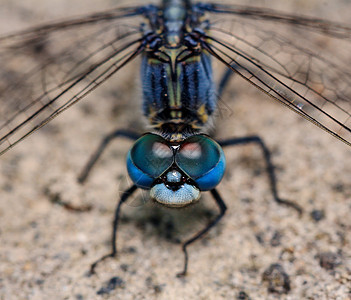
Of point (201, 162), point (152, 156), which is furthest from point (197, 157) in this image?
point (152, 156)

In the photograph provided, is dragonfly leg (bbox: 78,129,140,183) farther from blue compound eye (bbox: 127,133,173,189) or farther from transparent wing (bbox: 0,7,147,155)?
blue compound eye (bbox: 127,133,173,189)

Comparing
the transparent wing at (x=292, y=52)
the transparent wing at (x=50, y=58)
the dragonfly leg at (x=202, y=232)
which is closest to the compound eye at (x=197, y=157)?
the dragonfly leg at (x=202, y=232)

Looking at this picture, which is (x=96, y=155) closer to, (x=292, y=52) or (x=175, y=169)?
(x=175, y=169)

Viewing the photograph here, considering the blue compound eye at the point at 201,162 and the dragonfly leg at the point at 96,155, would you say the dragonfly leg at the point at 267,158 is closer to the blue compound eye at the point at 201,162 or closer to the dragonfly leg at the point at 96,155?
the blue compound eye at the point at 201,162

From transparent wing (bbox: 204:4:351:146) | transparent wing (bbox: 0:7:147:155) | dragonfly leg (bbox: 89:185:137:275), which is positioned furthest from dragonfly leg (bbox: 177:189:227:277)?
transparent wing (bbox: 0:7:147:155)

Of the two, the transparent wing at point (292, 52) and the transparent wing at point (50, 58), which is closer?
the transparent wing at point (292, 52)

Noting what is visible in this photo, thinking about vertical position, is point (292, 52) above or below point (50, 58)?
above

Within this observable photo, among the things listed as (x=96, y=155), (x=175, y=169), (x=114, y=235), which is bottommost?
(x=114, y=235)
